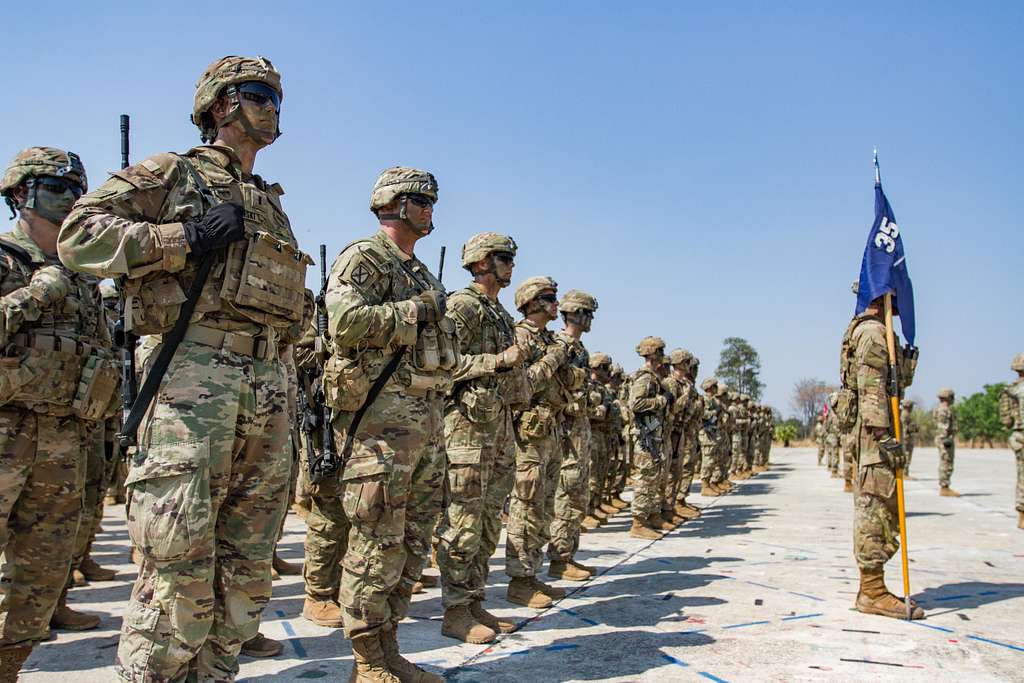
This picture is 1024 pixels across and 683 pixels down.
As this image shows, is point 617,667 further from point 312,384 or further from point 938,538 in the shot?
point 938,538

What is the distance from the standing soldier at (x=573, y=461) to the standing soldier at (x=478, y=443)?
1976 millimetres

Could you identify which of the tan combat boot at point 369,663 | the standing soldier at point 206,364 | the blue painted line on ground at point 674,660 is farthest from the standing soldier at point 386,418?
the blue painted line on ground at point 674,660

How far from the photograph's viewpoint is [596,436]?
13055mm

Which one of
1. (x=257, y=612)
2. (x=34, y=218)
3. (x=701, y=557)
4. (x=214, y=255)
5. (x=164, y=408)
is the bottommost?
(x=701, y=557)

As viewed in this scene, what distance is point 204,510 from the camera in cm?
291

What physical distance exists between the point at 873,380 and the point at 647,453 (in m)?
4.94

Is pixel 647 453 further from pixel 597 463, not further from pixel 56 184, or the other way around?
pixel 56 184

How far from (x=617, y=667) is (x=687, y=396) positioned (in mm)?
8689

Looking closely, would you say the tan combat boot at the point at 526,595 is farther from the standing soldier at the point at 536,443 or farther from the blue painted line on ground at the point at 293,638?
the blue painted line on ground at the point at 293,638

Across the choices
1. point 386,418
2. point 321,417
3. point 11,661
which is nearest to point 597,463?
point 321,417

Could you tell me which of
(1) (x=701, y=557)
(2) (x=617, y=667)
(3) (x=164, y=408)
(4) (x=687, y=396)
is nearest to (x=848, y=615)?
(2) (x=617, y=667)

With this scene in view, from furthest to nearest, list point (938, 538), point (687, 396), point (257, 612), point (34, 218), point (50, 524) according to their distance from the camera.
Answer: point (687, 396) < point (938, 538) < point (34, 218) < point (50, 524) < point (257, 612)

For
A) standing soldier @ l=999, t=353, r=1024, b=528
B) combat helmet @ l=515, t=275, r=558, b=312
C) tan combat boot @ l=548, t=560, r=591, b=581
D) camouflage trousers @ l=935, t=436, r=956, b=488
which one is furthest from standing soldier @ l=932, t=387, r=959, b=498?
combat helmet @ l=515, t=275, r=558, b=312

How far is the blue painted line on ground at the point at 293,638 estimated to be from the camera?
4.95m
